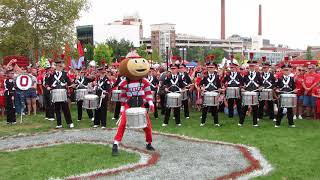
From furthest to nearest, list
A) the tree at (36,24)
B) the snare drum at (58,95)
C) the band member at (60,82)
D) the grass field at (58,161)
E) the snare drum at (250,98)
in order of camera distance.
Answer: the tree at (36,24) < the band member at (60,82) < the snare drum at (58,95) < the snare drum at (250,98) < the grass field at (58,161)

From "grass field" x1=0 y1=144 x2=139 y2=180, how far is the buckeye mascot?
0.60 meters

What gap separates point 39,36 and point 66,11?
3.25m

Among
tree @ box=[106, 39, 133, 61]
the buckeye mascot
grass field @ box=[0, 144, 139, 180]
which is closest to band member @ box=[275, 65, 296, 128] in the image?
the buckeye mascot

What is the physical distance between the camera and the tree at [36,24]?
37.8m

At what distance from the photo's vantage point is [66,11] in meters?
39.2

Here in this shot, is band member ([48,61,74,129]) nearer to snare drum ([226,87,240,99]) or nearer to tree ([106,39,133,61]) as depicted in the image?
snare drum ([226,87,240,99])

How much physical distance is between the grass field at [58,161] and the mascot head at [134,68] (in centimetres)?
197

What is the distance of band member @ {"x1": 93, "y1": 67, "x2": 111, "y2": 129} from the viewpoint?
51.6 feet

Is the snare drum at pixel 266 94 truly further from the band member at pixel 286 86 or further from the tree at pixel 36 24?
the tree at pixel 36 24

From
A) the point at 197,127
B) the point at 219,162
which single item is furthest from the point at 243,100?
the point at 219,162

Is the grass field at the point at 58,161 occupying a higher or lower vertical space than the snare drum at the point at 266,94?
lower

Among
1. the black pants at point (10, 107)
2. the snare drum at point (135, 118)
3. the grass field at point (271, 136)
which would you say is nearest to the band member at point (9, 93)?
the black pants at point (10, 107)

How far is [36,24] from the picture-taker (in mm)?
39094

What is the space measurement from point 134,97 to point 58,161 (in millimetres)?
2454
